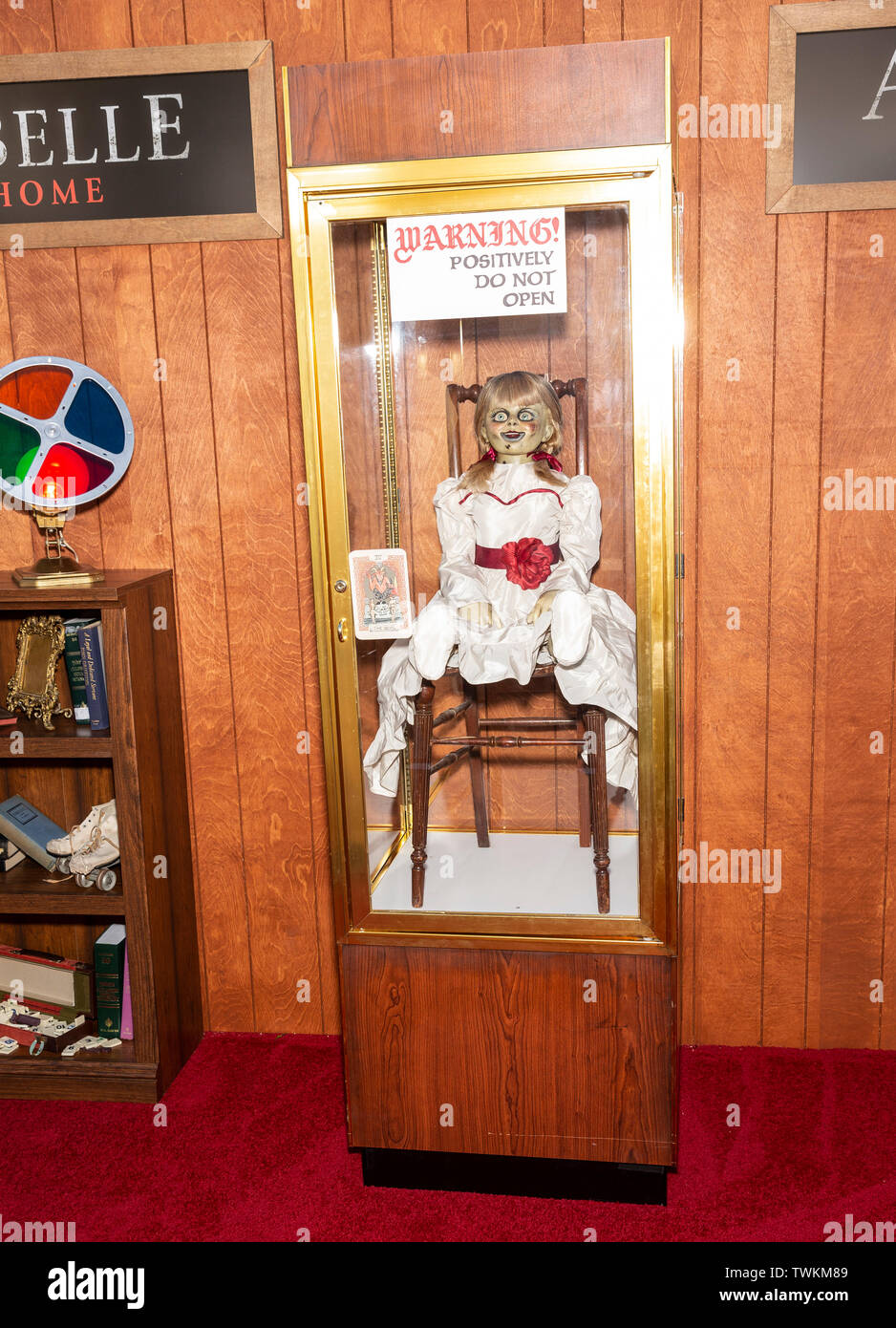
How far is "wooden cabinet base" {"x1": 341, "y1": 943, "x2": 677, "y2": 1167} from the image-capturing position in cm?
215

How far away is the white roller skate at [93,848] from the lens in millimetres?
2631

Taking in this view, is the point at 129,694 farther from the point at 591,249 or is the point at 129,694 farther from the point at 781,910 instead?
the point at 781,910

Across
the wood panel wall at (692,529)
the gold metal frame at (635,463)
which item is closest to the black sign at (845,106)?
the wood panel wall at (692,529)

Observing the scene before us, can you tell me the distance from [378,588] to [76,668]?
845mm

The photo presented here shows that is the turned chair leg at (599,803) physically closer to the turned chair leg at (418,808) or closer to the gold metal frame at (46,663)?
the turned chair leg at (418,808)

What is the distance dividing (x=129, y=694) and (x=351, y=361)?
877mm

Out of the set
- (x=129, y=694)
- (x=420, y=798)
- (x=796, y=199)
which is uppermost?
(x=796, y=199)

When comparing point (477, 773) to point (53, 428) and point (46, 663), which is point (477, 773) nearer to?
point (46, 663)

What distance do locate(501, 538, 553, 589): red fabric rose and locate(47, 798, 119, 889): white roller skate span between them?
1132 mm

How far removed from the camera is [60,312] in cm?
262

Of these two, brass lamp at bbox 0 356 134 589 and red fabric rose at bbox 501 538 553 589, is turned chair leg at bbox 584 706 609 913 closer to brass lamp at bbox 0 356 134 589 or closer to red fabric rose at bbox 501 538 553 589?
red fabric rose at bbox 501 538 553 589
